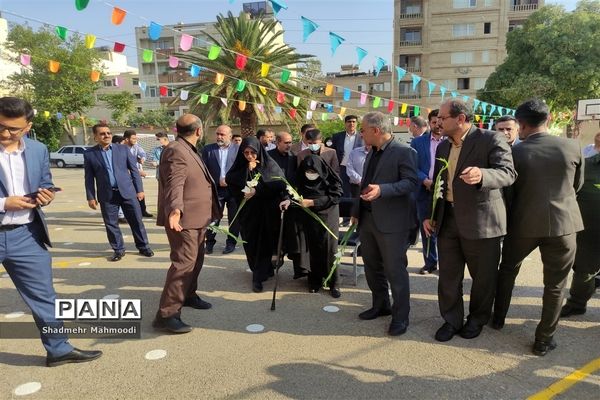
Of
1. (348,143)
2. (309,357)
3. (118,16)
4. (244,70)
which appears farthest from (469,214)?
(244,70)

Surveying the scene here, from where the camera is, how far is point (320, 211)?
4242 millimetres

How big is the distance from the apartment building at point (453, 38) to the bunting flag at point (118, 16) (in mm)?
32090

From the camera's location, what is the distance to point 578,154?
3004mm

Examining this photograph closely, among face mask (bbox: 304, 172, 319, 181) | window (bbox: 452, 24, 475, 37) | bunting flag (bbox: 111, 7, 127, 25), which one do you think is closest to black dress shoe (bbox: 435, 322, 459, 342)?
face mask (bbox: 304, 172, 319, 181)

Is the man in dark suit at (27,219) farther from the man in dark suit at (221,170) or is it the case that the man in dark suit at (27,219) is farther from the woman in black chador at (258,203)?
the man in dark suit at (221,170)

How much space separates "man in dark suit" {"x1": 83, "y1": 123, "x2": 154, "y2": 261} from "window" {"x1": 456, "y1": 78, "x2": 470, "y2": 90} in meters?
35.5

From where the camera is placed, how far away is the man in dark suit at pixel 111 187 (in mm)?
5617

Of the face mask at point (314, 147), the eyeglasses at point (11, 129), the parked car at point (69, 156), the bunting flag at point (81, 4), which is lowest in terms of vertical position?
the parked car at point (69, 156)

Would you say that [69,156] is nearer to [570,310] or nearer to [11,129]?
[11,129]

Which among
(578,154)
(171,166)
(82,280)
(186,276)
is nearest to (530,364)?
(578,154)

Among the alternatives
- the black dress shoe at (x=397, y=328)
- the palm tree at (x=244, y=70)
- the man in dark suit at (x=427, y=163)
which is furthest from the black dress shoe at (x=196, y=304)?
the palm tree at (x=244, y=70)

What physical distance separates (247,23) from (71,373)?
15.8m

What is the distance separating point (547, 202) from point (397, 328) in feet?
4.93

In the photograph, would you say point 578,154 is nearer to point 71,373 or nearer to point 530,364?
point 530,364
